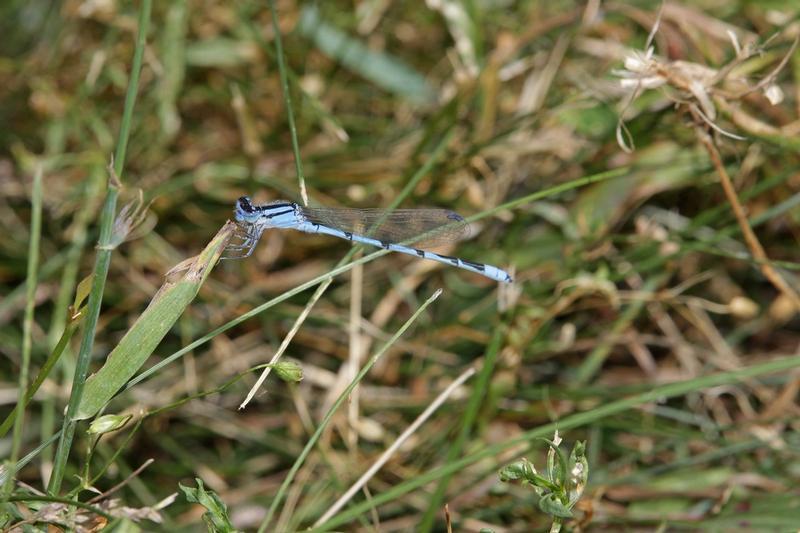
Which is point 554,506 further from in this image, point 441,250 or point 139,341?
point 441,250

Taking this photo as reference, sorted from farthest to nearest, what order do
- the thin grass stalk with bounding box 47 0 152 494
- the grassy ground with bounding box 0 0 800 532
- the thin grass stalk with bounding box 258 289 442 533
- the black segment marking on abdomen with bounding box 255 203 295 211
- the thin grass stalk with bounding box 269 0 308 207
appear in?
the grassy ground with bounding box 0 0 800 532 → the black segment marking on abdomen with bounding box 255 203 295 211 → the thin grass stalk with bounding box 269 0 308 207 → the thin grass stalk with bounding box 258 289 442 533 → the thin grass stalk with bounding box 47 0 152 494

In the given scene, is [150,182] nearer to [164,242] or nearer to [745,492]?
[164,242]

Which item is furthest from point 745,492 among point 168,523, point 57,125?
point 57,125

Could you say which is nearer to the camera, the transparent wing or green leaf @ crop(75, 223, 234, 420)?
green leaf @ crop(75, 223, 234, 420)

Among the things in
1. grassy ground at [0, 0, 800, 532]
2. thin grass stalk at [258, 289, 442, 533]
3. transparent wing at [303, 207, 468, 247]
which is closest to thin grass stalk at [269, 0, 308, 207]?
Result: grassy ground at [0, 0, 800, 532]

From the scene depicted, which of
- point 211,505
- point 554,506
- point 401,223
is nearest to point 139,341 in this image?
point 211,505

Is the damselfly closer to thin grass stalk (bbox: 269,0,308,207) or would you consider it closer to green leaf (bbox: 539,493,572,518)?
thin grass stalk (bbox: 269,0,308,207)

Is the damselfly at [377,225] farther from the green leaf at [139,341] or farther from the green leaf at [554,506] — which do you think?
the green leaf at [554,506]

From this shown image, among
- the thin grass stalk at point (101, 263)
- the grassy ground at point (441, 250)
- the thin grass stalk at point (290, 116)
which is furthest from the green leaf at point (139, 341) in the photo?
the grassy ground at point (441, 250)
